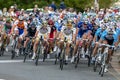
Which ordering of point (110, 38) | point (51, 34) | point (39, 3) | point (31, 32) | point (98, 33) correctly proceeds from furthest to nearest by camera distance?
point (39, 3) < point (51, 34) < point (31, 32) < point (98, 33) < point (110, 38)

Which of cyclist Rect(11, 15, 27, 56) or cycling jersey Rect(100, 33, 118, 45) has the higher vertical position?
cyclist Rect(11, 15, 27, 56)

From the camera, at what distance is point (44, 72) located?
57.6 feet

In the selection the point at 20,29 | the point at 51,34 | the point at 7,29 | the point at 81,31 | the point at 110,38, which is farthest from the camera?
the point at 7,29

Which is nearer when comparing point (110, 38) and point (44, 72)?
point (44, 72)

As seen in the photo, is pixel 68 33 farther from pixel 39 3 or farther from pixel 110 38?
pixel 39 3

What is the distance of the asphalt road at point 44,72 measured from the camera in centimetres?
1631

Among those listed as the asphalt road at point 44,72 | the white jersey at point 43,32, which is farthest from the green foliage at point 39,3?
the white jersey at point 43,32

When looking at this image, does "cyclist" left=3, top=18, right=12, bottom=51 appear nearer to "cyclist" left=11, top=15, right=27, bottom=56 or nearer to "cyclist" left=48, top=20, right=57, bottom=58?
"cyclist" left=11, top=15, right=27, bottom=56

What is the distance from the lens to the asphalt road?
16312mm

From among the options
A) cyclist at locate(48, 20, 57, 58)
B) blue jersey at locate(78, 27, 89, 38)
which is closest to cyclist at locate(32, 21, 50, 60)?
cyclist at locate(48, 20, 57, 58)

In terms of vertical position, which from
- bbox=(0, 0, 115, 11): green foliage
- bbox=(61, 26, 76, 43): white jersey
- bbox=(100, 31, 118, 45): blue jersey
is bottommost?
bbox=(100, 31, 118, 45): blue jersey

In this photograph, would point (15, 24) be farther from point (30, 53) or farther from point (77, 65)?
point (77, 65)

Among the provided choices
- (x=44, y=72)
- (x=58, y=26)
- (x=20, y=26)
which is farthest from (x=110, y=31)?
(x=58, y=26)

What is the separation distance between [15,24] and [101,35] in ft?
14.6
